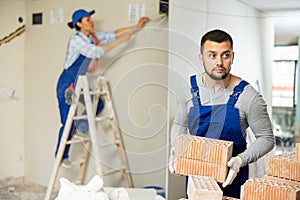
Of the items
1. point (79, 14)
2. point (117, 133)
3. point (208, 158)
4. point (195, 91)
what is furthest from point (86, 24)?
point (208, 158)

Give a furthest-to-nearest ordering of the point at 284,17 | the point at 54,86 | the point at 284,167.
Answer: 1. the point at 54,86
2. the point at 284,17
3. the point at 284,167

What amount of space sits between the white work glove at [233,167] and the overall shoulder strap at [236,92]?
0.66 feet

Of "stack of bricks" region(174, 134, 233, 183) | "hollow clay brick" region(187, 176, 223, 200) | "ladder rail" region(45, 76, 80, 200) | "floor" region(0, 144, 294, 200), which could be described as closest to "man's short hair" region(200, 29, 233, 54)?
"stack of bricks" region(174, 134, 233, 183)

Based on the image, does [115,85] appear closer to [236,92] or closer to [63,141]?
[63,141]

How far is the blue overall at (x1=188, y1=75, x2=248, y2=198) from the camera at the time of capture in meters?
1.38

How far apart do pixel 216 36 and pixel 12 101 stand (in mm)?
1566

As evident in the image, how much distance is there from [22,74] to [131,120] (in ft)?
2.81

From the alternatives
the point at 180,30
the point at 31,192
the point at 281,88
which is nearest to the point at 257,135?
the point at 281,88

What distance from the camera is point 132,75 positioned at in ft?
6.77

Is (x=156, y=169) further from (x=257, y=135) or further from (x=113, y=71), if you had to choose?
(x=257, y=135)

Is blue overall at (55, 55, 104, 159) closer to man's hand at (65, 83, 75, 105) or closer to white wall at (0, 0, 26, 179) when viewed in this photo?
man's hand at (65, 83, 75, 105)

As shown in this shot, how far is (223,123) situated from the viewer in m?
1.42

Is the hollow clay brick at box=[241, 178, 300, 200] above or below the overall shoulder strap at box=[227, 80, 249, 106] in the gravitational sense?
below

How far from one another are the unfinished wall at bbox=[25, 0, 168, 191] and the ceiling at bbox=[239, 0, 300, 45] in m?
0.61
